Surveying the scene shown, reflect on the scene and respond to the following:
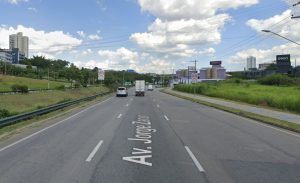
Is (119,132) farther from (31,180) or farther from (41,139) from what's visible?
(31,180)

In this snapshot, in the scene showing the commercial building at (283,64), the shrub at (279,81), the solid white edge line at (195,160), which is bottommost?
the solid white edge line at (195,160)

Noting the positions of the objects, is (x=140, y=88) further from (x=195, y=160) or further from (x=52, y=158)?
(x=195, y=160)

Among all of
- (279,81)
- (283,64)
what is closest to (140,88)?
(279,81)

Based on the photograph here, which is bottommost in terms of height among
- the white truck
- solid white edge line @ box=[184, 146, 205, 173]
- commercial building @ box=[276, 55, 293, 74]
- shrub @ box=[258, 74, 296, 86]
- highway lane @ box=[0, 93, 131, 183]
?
highway lane @ box=[0, 93, 131, 183]

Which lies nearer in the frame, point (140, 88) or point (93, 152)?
point (93, 152)

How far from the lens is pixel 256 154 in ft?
36.3

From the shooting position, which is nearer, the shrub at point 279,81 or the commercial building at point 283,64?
the shrub at point 279,81

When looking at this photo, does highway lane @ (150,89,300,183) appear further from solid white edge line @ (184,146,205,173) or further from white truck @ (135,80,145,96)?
white truck @ (135,80,145,96)

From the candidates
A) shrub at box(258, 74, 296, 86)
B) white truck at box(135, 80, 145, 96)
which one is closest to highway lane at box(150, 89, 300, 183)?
white truck at box(135, 80, 145, 96)

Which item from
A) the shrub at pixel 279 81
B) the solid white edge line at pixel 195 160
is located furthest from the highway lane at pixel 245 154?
the shrub at pixel 279 81

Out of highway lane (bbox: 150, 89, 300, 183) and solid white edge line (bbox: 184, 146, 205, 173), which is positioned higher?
solid white edge line (bbox: 184, 146, 205, 173)

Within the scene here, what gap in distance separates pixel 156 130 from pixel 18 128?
253 inches

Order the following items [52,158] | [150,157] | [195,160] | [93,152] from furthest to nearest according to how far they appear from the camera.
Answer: [93,152] → [150,157] → [52,158] → [195,160]

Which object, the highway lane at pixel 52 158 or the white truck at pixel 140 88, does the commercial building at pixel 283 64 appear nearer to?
the white truck at pixel 140 88
